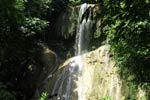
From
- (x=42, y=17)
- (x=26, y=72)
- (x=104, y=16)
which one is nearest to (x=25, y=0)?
(x=42, y=17)

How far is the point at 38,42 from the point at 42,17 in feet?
4.88

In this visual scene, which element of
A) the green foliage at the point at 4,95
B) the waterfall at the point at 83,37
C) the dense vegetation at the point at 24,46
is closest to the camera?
the dense vegetation at the point at 24,46

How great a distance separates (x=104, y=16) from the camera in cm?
282

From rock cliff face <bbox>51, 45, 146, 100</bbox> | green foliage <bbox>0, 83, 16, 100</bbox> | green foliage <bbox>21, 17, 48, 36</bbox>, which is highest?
green foliage <bbox>21, 17, 48, 36</bbox>

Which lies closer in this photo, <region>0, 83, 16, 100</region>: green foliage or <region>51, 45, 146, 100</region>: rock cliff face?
<region>0, 83, 16, 100</region>: green foliage

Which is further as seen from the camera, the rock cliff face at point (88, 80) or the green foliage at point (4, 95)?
the rock cliff face at point (88, 80)

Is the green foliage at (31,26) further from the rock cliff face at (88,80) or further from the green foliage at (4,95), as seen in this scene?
the green foliage at (4,95)

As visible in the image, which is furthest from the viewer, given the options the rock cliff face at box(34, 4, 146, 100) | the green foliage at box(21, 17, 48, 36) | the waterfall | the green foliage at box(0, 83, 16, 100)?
the waterfall

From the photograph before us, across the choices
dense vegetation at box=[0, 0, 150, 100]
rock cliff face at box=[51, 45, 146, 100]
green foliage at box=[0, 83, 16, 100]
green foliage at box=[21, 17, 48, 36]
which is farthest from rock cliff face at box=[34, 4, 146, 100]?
green foliage at box=[0, 83, 16, 100]

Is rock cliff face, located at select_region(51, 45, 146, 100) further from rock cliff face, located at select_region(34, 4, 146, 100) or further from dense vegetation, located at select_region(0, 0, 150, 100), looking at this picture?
dense vegetation, located at select_region(0, 0, 150, 100)

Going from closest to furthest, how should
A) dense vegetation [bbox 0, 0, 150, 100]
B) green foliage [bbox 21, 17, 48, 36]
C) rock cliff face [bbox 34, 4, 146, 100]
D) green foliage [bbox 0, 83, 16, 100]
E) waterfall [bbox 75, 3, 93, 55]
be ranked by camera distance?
dense vegetation [bbox 0, 0, 150, 100]
green foliage [bbox 0, 83, 16, 100]
rock cliff face [bbox 34, 4, 146, 100]
green foliage [bbox 21, 17, 48, 36]
waterfall [bbox 75, 3, 93, 55]

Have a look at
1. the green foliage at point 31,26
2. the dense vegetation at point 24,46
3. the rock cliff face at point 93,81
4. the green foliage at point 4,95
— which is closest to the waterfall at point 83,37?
the dense vegetation at point 24,46

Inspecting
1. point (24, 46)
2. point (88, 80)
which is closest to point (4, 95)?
point (24, 46)

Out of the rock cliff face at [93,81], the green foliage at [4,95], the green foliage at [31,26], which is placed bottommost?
the green foliage at [4,95]
